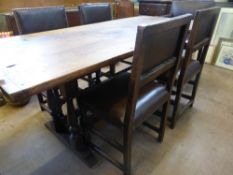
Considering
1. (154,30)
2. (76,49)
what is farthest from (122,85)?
(154,30)

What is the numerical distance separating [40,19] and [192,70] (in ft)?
4.63

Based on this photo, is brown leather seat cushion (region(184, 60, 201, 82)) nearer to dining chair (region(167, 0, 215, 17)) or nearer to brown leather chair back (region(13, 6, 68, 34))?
dining chair (region(167, 0, 215, 17))

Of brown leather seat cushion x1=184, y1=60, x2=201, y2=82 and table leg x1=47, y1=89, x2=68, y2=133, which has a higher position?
brown leather seat cushion x1=184, y1=60, x2=201, y2=82

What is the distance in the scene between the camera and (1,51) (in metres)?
1.05

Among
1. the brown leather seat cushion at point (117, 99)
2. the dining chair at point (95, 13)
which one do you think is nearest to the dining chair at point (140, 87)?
the brown leather seat cushion at point (117, 99)

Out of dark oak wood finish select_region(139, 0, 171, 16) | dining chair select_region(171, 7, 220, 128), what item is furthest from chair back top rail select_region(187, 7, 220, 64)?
dark oak wood finish select_region(139, 0, 171, 16)

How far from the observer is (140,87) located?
2.90ft

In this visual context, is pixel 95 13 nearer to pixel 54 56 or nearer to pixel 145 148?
pixel 54 56

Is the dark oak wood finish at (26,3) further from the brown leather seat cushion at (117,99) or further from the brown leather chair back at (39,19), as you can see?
the brown leather seat cushion at (117,99)

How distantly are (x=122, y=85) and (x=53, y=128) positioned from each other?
80 cm

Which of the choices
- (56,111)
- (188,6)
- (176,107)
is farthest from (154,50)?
(188,6)

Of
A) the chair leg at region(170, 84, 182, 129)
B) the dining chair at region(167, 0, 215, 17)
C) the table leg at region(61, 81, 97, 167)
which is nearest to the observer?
the table leg at region(61, 81, 97, 167)

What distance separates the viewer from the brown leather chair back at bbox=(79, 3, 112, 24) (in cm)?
191

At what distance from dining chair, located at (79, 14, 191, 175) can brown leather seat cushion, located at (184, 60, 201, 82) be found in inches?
10.8
